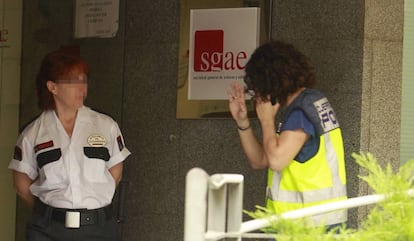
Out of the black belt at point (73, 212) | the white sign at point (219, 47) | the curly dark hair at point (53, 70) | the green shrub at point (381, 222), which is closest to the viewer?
the green shrub at point (381, 222)

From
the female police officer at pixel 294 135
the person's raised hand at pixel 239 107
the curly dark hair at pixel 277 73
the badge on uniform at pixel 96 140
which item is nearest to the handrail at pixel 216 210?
the female police officer at pixel 294 135

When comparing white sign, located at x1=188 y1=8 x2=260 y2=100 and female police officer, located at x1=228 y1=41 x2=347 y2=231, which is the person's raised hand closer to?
female police officer, located at x1=228 y1=41 x2=347 y2=231

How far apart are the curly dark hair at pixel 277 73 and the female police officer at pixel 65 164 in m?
1.33

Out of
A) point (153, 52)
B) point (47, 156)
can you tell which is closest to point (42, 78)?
point (47, 156)

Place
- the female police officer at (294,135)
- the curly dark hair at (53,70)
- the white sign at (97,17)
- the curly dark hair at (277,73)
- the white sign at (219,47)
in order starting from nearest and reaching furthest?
the female police officer at (294,135)
the curly dark hair at (277,73)
the curly dark hair at (53,70)
the white sign at (219,47)
the white sign at (97,17)

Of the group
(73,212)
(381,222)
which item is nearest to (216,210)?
(381,222)

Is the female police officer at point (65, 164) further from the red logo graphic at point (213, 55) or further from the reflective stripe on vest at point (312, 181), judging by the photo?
the reflective stripe on vest at point (312, 181)

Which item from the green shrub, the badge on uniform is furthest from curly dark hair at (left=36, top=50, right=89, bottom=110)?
the green shrub

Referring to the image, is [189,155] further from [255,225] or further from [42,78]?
[255,225]

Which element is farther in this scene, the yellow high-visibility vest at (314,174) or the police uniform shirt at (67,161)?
the police uniform shirt at (67,161)

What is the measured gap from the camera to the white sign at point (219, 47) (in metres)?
7.40

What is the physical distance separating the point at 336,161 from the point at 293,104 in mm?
326

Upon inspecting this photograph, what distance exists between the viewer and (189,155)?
763 cm

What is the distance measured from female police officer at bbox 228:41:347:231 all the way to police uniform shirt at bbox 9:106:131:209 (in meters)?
1.29
